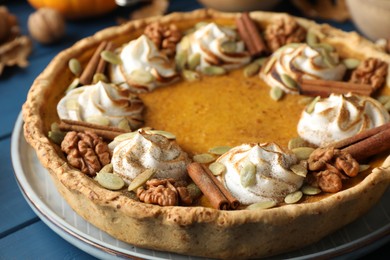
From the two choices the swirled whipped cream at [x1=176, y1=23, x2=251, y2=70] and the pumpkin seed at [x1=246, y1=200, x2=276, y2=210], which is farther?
the swirled whipped cream at [x1=176, y1=23, x2=251, y2=70]

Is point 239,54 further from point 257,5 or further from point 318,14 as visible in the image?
point 318,14

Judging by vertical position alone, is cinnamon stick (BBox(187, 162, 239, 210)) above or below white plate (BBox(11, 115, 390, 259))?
above

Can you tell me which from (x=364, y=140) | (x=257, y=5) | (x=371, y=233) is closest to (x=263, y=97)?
(x=364, y=140)

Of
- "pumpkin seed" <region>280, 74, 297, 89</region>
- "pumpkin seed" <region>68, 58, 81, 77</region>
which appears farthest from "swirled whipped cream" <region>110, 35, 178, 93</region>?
"pumpkin seed" <region>280, 74, 297, 89</region>

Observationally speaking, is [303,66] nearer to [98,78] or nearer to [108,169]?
[98,78]

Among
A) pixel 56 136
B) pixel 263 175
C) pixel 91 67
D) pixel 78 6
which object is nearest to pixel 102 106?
pixel 56 136

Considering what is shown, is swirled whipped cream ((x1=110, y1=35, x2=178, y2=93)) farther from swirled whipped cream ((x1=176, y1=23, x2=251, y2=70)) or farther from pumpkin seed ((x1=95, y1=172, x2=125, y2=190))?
pumpkin seed ((x1=95, y1=172, x2=125, y2=190))
